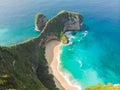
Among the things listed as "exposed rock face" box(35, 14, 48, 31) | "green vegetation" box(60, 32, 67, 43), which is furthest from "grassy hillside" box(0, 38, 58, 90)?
"exposed rock face" box(35, 14, 48, 31)

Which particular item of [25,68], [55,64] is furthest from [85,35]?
[25,68]

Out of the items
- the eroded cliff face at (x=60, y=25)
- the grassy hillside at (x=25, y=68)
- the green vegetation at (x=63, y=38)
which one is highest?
the eroded cliff face at (x=60, y=25)

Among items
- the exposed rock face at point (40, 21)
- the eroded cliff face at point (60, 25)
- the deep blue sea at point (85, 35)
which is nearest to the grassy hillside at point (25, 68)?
A: the deep blue sea at point (85, 35)

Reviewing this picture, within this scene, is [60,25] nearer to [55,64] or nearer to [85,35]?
[85,35]

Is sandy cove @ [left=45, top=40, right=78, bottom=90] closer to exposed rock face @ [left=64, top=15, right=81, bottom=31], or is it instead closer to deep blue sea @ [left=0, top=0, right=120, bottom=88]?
deep blue sea @ [left=0, top=0, right=120, bottom=88]

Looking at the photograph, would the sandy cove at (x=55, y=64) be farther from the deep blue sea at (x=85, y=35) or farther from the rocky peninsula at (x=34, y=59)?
the deep blue sea at (x=85, y=35)

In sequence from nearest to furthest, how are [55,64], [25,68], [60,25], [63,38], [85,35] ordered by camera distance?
[25,68]
[55,64]
[63,38]
[85,35]
[60,25]

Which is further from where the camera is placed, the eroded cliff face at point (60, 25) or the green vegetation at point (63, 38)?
the eroded cliff face at point (60, 25)
